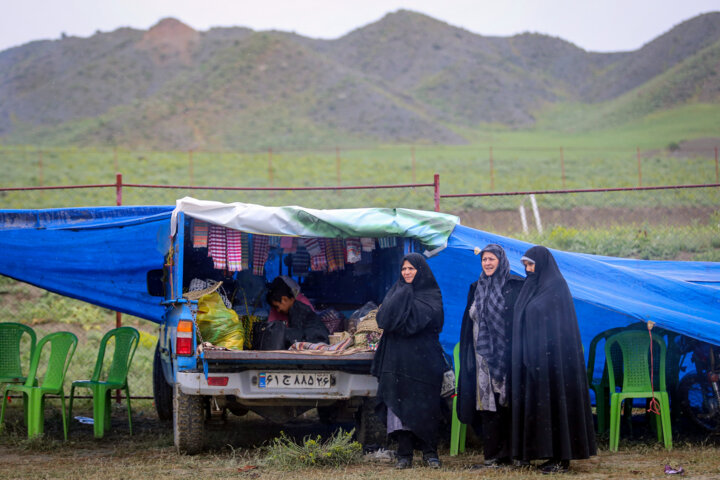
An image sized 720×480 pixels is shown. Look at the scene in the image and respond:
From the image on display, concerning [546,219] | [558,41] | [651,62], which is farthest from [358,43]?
[546,219]

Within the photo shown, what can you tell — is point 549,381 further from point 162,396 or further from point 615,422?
point 162,396

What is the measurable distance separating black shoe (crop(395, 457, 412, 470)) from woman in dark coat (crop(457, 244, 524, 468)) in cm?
51

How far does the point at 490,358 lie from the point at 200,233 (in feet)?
9.22

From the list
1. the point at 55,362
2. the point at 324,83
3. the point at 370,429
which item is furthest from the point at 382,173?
the point at 324,83

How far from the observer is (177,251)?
6.46 meters

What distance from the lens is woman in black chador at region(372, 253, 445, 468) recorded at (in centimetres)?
604

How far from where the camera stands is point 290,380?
627cm

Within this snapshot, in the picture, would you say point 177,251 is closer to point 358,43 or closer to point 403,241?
point 403,241

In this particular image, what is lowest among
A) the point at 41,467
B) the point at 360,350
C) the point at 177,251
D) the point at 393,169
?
the point at 41,467

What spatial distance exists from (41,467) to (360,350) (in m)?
2.61

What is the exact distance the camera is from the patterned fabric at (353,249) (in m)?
7.61

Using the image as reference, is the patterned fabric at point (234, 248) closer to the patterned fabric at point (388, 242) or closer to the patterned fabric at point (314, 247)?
the patterned fabric at point (314, 247)

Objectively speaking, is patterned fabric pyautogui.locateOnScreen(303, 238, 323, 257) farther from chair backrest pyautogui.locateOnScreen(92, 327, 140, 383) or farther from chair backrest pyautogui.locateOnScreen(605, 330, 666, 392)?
chair backrest pyautogui.locateOnScreen(605, 330, 666, 392)

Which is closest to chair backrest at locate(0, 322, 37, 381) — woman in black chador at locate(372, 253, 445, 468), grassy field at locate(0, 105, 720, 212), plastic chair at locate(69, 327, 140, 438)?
plastic chair at locate(69, 327, 140, 438)
